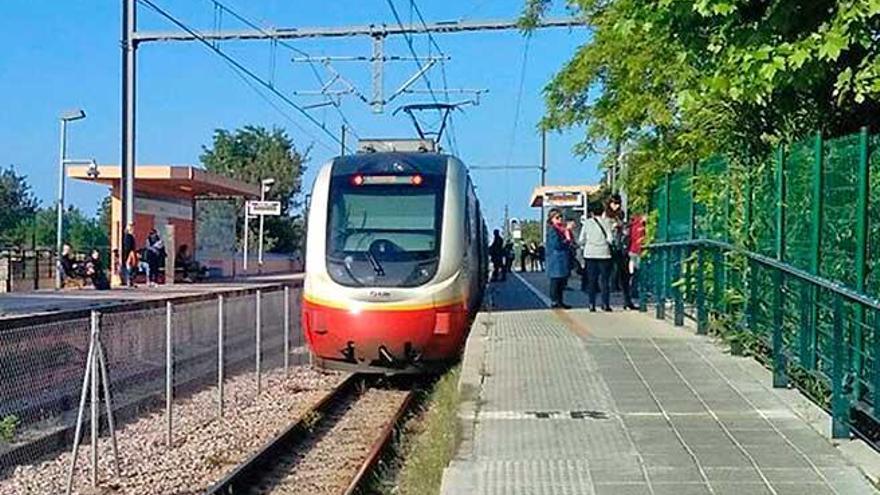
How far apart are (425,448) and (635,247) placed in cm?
1023

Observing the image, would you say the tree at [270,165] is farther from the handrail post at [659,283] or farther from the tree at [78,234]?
the handrail post at [659,283]

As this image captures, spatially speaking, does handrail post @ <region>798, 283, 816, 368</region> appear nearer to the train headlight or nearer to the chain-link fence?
the chain-link fence

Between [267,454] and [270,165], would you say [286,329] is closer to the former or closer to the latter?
[267,454]

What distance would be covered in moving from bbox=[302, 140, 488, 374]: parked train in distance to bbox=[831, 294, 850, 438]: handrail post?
683 cm

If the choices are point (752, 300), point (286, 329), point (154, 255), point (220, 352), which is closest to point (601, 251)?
point (286, 329)

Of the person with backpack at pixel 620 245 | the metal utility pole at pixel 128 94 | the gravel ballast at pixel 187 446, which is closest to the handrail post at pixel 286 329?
the gravel ballast at pixel 187 446

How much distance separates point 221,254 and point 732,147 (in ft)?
147

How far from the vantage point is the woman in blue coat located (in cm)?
1886

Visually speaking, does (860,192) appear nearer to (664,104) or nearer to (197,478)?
(197,478)

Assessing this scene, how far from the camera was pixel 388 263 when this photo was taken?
48.4 feet

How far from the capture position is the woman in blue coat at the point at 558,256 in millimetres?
18859

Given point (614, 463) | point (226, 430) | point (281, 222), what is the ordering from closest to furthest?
1. point (614, 463)
2. point (226, 430)
3. point (281, 222)

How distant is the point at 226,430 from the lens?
12.3 metres

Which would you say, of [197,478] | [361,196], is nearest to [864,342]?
[197,478]
